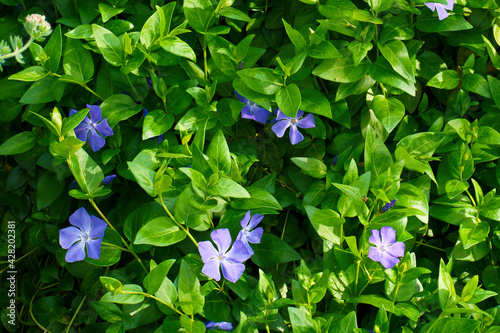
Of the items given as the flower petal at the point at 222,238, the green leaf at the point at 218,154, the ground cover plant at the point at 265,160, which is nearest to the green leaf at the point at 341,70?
the ground cover plant at the point at 265,160

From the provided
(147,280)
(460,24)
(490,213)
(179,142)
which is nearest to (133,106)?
(179,142)

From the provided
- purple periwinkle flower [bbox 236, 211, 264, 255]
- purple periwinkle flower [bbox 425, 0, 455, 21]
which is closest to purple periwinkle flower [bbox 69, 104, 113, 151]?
purple periwinkle flower [bbox 236, 211, 264, 255]

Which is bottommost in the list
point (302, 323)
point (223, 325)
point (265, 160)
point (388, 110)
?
point (223, 325)

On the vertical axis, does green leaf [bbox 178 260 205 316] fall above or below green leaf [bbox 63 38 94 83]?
below

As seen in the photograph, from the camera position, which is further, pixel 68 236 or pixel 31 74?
pixel 31 74

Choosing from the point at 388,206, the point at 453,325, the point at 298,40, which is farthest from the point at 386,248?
the point at 298,40

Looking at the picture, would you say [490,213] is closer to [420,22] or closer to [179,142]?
[420,22]

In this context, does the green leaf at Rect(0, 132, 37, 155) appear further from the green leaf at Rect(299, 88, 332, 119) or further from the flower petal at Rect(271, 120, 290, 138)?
the green leaf at Rect(299, 88, 332, 119)

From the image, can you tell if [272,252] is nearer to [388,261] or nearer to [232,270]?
[232,270]
